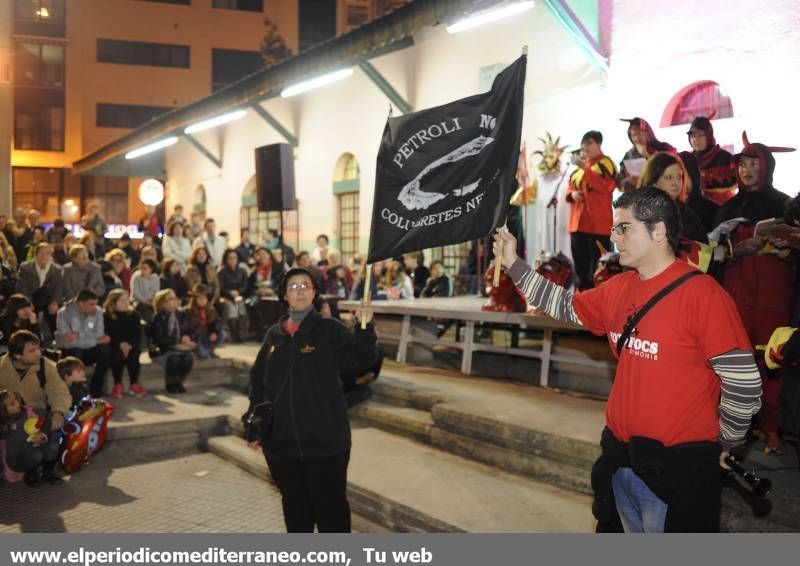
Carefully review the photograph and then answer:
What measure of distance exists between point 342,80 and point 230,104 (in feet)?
9.53

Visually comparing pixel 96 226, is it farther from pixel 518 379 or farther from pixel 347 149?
pixel 518 379

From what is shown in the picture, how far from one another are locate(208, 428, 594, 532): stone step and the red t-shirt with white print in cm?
251

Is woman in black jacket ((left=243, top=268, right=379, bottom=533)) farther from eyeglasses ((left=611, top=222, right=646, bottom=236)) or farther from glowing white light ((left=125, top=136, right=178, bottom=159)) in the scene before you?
glowing white light ((left=125, top=136, right=178, bottom=159))

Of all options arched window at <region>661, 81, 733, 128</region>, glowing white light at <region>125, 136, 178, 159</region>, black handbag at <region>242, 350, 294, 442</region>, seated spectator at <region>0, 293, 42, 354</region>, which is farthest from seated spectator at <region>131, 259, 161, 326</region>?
glowing white light at <region>125, 136, 178, 159</region>

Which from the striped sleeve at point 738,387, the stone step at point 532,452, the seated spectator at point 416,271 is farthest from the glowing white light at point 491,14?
the striped sleeve at point 738,387

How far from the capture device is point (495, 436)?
6.86 meters

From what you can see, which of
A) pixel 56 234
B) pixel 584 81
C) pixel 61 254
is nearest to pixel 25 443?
pixel 61 254

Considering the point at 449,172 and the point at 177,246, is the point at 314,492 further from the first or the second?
the point at 177,246

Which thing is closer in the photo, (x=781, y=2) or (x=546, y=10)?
(x=781, y=2)

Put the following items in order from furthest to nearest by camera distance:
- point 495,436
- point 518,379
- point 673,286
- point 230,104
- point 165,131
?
1. point 165,131
2. point 230,104
3. point 518,379
4. point 495,436
5. point 673,286

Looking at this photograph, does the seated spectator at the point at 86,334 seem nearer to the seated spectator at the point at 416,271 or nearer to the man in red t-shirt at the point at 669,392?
the seated spectator at the point at 416,271

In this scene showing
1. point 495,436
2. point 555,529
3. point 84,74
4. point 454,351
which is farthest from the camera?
point 84,74

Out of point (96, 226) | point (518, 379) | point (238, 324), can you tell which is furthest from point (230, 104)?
point (518, 379)

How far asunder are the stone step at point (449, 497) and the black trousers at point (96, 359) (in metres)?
4.05
